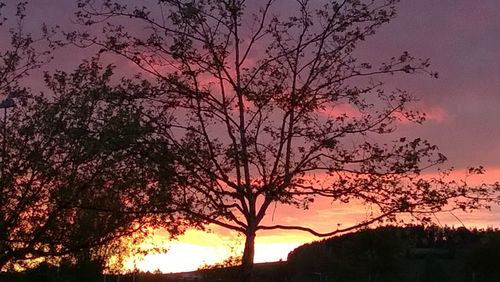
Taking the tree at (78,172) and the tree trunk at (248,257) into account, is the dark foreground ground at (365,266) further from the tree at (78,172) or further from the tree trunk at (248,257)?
the tree trunk at (248,257)

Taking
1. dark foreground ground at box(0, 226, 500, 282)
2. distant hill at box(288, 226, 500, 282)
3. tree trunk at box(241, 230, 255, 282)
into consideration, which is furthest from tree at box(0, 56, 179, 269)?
distant hill at box(288, 226, 500, 282)

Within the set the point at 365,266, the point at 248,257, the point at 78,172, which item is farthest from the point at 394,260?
the point at 248,257

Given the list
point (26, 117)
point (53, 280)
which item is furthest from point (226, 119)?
point (53, 280)

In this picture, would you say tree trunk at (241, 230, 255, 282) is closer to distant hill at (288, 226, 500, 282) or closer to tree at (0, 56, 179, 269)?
tree at (0, 56, 179, 269)

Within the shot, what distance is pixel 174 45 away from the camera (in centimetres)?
1548

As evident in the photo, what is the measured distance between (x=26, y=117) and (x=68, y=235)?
365 centimetres

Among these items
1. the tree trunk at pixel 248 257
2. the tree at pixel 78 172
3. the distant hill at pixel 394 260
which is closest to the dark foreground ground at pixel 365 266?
the distant hill at pixel 394 260

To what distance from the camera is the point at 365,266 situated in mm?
51688

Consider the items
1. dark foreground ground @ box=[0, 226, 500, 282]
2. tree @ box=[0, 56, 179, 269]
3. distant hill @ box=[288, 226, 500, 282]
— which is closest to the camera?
tree @ box=[0, 56, 179, 269]

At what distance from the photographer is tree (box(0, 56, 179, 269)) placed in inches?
585

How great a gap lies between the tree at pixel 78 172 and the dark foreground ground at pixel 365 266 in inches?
298

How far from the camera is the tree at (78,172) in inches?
585

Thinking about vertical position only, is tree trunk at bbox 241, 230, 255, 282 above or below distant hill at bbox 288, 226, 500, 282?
below

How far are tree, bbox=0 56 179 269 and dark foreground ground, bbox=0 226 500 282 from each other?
7.57 m
